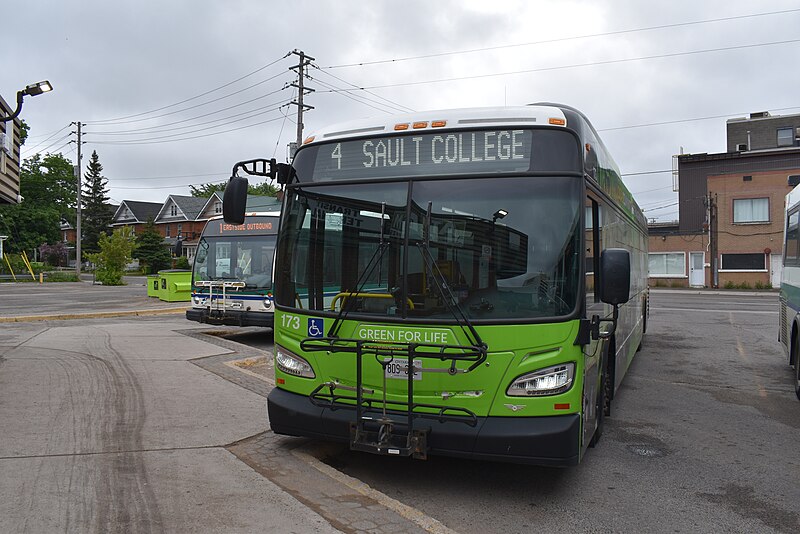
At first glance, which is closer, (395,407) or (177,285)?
(395,407)

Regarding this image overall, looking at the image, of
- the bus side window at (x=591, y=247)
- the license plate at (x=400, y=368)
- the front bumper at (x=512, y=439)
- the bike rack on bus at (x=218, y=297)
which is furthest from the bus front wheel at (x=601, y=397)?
the bike rack on bus at (x=218, y=297)

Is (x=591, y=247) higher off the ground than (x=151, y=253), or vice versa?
(x=151, y=253)

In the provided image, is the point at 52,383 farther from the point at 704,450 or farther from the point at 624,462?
the point at 704,450

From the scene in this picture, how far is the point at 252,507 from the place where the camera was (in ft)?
14.6

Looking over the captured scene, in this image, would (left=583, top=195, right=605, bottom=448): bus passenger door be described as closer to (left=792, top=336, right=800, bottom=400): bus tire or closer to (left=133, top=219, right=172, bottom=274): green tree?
(left=792, top=336, right=800, bottom=400): bus tire

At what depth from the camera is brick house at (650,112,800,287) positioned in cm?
4200

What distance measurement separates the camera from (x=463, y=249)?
15.7 feet

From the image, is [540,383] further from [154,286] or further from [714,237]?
[714,237]

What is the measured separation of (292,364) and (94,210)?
88.0 metres

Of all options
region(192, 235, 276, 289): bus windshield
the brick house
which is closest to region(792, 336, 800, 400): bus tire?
region(192, 235, 276, 289): bus windshield

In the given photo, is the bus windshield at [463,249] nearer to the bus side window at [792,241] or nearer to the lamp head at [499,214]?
the lamp head at [499,214]

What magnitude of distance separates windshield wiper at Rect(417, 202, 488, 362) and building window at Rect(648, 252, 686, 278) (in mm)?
44135

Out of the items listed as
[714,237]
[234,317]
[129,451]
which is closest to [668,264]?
[714,237]

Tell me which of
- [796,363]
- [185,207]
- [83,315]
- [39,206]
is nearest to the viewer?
[796,363]
